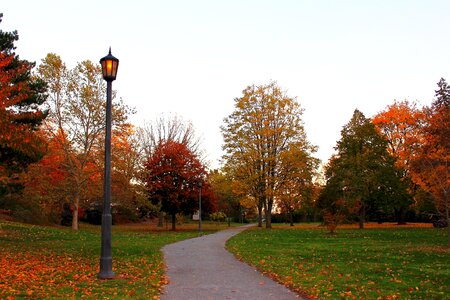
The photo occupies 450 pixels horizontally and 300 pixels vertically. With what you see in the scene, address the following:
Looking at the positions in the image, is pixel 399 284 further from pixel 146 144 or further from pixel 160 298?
pixel 146 144

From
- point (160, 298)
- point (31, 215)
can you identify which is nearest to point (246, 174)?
point (31, 215)

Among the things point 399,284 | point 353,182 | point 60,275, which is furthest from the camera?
point 353,182

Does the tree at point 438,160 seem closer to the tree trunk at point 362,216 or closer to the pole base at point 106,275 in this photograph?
the pole base at point 106,275

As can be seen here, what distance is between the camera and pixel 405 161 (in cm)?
4047

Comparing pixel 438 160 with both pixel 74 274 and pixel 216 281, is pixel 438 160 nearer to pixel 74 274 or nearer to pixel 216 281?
pixel 216 281

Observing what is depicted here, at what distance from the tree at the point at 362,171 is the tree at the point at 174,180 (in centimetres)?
1405

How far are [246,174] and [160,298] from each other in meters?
32.2

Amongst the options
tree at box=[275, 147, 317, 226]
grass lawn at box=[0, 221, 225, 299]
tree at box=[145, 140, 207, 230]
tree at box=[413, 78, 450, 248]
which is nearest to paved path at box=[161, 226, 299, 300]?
grass lawn at box=[0, 221, 225, 299]

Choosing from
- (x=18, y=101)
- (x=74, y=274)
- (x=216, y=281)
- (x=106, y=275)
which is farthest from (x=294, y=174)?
(x=106, y=275)

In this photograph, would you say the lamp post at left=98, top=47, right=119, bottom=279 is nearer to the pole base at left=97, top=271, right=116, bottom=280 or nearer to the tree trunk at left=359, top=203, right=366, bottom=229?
the pole base at left=97, top=271, right=116, bottom=280

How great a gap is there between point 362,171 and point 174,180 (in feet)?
60.1

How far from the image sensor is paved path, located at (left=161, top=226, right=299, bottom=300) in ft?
26.6

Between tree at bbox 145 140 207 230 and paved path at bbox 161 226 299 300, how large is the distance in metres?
21.1

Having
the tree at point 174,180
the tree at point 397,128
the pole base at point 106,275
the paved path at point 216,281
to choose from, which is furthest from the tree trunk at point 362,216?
the pole base at point 106,275
